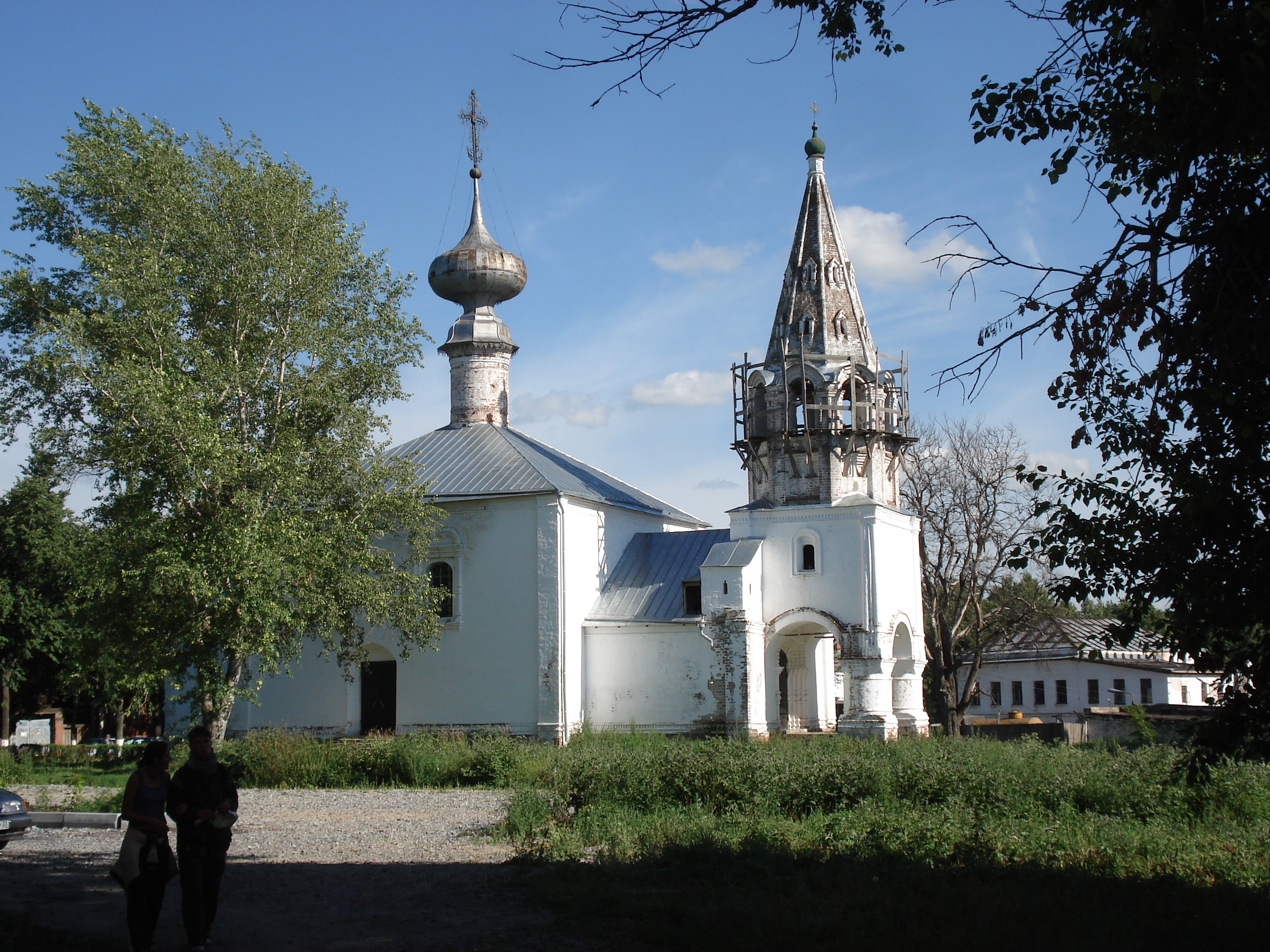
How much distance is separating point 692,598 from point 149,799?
19.5 metres

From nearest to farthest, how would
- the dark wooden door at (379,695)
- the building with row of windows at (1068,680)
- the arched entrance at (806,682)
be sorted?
the dark wooden door at (379,695), the arched entrance at (806,682), the building with row of windows at (1068,680)

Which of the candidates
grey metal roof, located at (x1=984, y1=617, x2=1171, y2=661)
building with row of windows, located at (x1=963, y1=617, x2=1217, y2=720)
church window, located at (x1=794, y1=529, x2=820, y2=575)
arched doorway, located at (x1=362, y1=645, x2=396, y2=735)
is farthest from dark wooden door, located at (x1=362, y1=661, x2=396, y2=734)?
building with row of windows, located at (x1=963, y1=617, x2=1217, y2=720)

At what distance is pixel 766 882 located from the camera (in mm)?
9461

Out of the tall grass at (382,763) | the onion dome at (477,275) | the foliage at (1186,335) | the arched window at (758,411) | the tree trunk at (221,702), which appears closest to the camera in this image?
the foliage at (1186,335)

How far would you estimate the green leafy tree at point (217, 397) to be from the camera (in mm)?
19469

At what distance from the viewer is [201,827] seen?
7.88 metres

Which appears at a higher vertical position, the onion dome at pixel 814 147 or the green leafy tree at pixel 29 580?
the onion dome at pixel 814 147

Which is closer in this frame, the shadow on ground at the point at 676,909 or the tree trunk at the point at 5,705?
the shadow on ground at the point at 676,909

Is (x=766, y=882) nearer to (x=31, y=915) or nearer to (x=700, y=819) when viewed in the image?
(x=700, y=819)

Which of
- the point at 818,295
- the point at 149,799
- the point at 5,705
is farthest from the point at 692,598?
the point at 5,705

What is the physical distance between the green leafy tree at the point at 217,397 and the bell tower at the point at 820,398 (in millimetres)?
7955

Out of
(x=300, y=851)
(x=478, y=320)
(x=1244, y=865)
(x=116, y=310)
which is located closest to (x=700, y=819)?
(x=300, y=851)

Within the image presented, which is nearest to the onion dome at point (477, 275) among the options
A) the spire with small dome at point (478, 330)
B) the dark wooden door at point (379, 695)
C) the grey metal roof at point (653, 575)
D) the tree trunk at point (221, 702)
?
the spire with small dome at point (478, 330)

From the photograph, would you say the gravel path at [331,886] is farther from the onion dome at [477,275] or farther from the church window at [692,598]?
the onion dome at [477,275]
